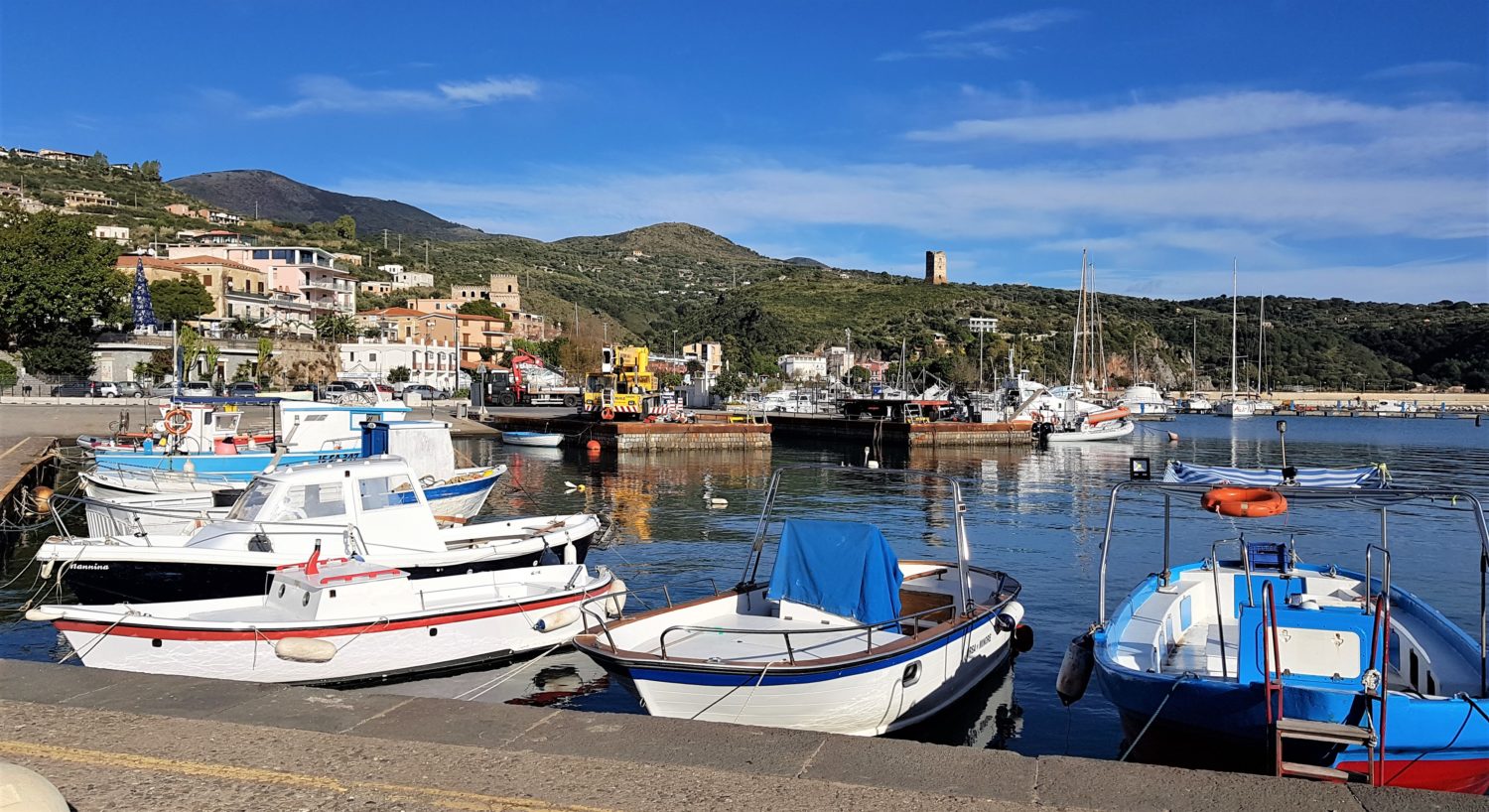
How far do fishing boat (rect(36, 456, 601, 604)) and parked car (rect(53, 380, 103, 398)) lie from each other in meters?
54.7

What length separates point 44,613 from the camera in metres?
11.1

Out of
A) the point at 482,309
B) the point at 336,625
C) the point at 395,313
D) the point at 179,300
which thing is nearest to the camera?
the point at 336,625

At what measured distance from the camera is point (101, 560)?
13.5m

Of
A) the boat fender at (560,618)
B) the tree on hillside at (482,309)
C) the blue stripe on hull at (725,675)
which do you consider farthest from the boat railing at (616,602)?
the tree on hillside at (482,309)

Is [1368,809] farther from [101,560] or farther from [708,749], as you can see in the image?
[101,560]

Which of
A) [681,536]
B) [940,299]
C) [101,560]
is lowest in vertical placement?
[681,536]

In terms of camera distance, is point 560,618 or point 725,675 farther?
point 560,618

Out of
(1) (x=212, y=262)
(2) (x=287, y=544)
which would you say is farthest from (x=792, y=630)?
(1) (x=212, y=262)

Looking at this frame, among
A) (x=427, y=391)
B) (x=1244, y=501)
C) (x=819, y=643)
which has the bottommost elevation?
(x=819, y=643)

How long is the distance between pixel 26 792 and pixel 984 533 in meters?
25.6

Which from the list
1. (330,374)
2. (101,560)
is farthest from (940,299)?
(101,560)

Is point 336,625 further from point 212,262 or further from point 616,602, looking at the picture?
point 212,262

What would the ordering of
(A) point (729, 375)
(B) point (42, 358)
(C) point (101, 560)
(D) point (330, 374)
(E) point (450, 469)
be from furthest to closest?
(A) point (729, 375), (D) point (330, 374), (B) point (42, 358), (E) point (450, 469), (C) point (101, 560)

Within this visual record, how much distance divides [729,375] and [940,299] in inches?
3219
